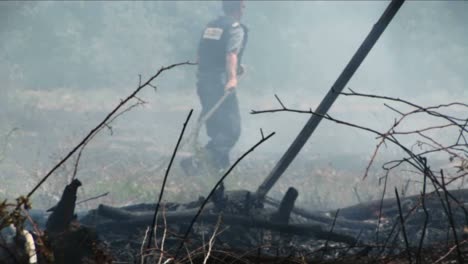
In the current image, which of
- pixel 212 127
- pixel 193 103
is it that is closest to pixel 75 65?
pixel 193 103

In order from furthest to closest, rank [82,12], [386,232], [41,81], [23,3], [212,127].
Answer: [82,12] → [23,3] → [41,81] → [212,127] → [386,232]

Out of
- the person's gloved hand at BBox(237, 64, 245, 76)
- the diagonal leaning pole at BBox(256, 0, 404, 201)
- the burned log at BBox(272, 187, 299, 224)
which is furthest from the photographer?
the person's gloved hand at BBox(237, 64, 245, 76)

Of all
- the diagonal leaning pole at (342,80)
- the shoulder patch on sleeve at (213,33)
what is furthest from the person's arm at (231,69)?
the diagonal leaning pole at (342,80)

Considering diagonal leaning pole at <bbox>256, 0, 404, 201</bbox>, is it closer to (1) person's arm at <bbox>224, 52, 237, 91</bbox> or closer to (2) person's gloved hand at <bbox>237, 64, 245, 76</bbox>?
(1) person's arm at <bbox>224, 52, 237, 91</bbox>

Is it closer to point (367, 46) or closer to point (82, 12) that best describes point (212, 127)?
point (367, 46)

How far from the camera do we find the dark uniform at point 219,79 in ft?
28.9

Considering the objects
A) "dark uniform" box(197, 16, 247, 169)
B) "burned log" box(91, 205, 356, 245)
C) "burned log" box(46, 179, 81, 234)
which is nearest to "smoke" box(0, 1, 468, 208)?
"dark uniform" box(197, 16, 247, 169)

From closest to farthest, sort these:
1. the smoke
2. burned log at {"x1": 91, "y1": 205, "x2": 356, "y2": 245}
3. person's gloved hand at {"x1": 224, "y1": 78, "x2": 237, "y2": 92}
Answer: burned log at {"x1": 91, "y1": 205, "x2": 356, "y2": 245}
person's gloved hand at {"x1": 224, "y1": 78, "x2": 237, "y2": 92}
the smoke

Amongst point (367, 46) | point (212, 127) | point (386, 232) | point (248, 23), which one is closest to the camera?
point (367, 46)

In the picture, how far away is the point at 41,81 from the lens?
25734mm

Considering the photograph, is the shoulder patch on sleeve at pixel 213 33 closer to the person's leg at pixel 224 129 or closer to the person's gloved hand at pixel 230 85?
the person's gloved hand at pixel 230 85

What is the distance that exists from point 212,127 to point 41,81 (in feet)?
62.1

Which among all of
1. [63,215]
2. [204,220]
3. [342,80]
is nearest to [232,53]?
[342,80]

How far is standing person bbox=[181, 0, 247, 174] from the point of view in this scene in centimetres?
880
